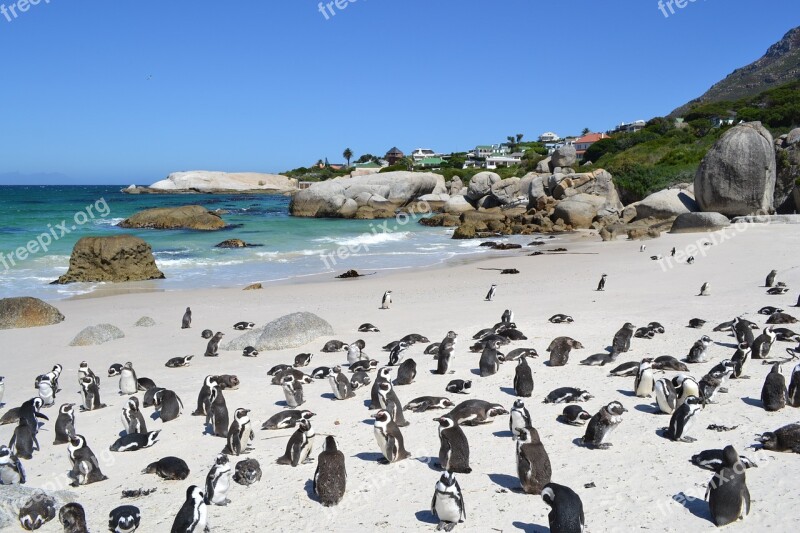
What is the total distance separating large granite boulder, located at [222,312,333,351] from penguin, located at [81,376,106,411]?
3.50 metres

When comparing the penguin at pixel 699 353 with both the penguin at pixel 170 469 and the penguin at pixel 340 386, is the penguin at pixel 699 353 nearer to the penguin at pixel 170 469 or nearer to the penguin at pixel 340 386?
the penguin at pixel 340 386

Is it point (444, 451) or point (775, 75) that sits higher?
point (775, 75)

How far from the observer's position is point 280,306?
1838cm

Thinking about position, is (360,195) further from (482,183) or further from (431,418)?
(431,418)

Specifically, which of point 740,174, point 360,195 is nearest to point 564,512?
point 740,174

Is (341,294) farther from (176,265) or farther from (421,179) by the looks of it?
(421,179)

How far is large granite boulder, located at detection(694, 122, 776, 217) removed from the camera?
32.5m

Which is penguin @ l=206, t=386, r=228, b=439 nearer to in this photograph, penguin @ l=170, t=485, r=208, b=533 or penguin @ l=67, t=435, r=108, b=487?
penguin @ l=67, t=435, r=108, b=487

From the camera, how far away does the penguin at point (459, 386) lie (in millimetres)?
9375

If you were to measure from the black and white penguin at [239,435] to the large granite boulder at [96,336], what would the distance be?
7.59m

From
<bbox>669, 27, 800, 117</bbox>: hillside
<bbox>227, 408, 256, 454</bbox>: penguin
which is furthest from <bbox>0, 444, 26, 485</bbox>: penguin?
<bbox>669, 27, 800, 117</bbox>: hillside

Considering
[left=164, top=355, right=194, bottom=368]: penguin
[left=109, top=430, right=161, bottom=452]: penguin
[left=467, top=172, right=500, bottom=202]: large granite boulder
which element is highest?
[left=467, top=172, right=500, bottom=202]: large granite boulder

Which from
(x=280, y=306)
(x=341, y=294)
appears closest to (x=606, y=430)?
(x=280, y=306)

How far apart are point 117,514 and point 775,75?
127443 mm
